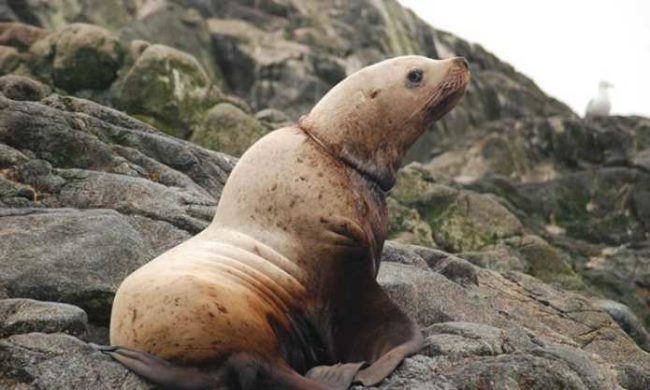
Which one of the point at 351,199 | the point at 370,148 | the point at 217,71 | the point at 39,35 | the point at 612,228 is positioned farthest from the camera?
the point at 217,71

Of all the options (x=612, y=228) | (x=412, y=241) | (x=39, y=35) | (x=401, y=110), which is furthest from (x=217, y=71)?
(x=401, y=110)

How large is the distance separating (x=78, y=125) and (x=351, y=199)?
4527 millimetres

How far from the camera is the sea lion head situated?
23.0 feet

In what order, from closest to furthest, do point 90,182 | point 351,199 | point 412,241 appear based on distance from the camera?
1. point 351,199
2. point 90,182
3. point 412,241

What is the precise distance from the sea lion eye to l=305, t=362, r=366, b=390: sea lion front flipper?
93.7 inches

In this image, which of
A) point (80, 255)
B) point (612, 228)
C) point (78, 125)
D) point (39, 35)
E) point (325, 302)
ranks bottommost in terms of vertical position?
point (612, 228)

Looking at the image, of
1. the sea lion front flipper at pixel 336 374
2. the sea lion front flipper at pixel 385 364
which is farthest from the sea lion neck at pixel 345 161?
the sea lion front flipper at pixel 336 374

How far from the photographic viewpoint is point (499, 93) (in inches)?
1692

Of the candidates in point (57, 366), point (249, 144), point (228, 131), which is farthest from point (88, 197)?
point (228, 131)

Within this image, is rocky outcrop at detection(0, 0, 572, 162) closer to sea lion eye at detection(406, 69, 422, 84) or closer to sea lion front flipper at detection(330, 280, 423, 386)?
sea lion eye at detection(406, 69, 422, 84)

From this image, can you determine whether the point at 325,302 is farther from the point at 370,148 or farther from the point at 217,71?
the point at 217,71

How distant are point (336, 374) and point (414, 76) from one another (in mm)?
2599

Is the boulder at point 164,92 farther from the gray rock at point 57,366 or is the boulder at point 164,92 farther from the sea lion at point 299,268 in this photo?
the gray rock at point 57,366

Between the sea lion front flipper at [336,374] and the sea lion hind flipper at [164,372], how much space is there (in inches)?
28.6
